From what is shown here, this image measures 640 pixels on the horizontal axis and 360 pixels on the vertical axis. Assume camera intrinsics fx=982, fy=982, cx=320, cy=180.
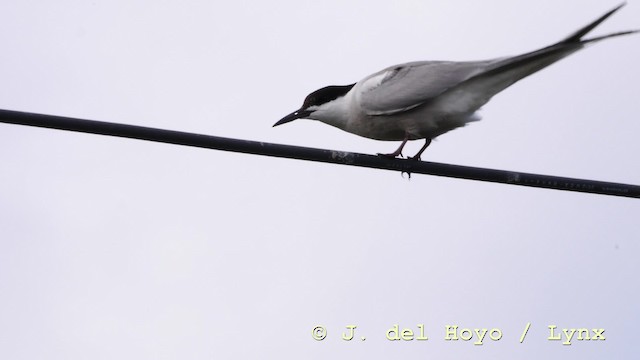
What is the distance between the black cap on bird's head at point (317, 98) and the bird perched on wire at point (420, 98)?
0.23 feet

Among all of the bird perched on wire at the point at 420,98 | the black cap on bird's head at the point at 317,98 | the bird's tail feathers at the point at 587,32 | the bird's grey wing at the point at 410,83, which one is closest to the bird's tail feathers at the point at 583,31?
the bird's tail feathers at the point at 587,32

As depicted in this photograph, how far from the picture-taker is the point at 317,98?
7543 mm

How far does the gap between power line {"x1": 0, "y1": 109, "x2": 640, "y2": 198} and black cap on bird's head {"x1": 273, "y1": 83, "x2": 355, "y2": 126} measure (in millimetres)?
1774

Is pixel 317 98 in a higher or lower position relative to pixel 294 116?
higher

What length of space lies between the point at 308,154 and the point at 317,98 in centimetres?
253

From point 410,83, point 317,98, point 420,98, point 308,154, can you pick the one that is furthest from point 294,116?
point 308,154

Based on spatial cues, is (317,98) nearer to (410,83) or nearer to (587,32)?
(410,83)

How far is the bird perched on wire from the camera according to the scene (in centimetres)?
646

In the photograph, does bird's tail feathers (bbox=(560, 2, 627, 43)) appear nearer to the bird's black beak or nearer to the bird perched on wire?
the bird perched on wire

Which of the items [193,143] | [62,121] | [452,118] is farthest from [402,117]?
[62,121]

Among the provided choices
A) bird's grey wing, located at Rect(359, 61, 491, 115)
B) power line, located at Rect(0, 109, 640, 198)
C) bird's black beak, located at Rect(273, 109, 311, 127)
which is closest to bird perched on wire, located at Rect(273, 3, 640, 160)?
bird's grey wing, located at Rect(359, 61, 491, 115)

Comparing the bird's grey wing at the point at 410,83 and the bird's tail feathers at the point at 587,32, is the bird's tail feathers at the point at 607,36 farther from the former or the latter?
the bird's grey wing at the point at 410,83

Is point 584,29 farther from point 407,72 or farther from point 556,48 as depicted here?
point 407,72

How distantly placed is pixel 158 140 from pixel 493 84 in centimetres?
264
